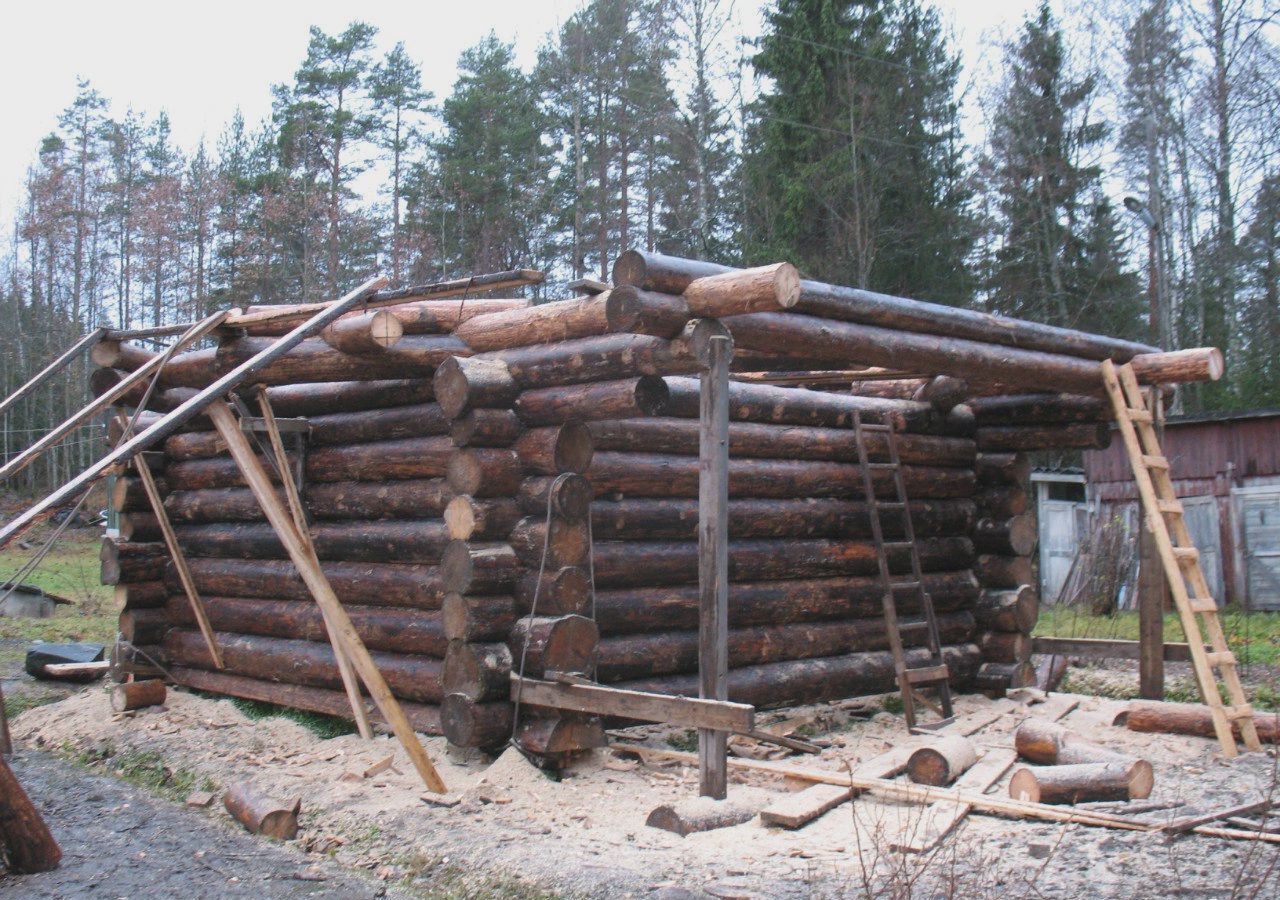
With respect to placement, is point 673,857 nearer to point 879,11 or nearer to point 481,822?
point 481,822

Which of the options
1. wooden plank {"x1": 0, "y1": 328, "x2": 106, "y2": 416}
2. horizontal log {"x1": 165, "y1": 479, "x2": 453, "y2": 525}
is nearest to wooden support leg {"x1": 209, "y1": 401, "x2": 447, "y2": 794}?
horizontal log {"x1": 165, "y1": 479, "x2": 453, "y2": 525}

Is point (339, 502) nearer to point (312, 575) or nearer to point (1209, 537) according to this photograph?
point (312, 575)

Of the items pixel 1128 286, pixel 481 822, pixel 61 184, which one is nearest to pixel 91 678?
pixel 481 822

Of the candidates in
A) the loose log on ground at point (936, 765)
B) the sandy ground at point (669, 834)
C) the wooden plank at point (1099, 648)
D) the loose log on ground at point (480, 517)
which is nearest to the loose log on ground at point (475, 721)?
the sandy ground at point (669, 834)

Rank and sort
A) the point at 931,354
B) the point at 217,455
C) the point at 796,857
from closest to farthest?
1. the point at 796,857
2. the point at 931,354
3. the point at 217,455

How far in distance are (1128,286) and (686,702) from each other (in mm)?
22777

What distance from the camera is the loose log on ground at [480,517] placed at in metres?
7.70

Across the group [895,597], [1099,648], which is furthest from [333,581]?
[1099,648]

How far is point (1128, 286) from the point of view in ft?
85.1

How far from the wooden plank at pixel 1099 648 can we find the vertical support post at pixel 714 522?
216 inches

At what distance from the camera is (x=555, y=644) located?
7.44 m

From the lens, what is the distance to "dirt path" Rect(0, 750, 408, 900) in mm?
5836

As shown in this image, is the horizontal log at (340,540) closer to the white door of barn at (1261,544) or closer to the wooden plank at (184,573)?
the wooden plank at (184,573)

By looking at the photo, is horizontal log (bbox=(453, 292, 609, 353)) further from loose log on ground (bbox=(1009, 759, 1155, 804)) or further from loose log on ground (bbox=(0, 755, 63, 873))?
loose log on ground (bbox=(0, 755, 63, 873))
